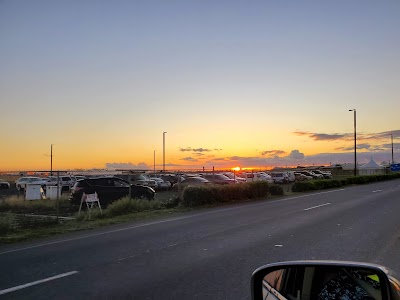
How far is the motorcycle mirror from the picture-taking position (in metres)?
2.22

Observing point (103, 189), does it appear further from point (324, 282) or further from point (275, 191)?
point (324, 282)

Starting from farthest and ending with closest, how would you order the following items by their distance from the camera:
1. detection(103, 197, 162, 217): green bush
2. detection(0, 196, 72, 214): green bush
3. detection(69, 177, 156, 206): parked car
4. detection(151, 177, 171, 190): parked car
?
detection(151, 177, 171, 190): parked car → detection(69, 177, 156, 206): parked car → detection(0, 196, 72, 214): green bush → detection(103, 197, 162, 217): green bush

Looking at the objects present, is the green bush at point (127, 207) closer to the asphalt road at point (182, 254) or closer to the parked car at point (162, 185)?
the asphalt road at point (182, 254)

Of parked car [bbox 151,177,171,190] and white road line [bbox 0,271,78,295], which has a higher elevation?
white road line [bbox 0,271,78,295]

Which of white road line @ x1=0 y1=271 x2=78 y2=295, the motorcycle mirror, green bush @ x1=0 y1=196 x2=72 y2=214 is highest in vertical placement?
the motorcycle mirror

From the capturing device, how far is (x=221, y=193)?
22750mm

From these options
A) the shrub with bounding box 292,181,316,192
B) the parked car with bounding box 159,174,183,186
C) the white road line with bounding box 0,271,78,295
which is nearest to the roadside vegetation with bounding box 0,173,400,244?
the shrub with bounding box 292,181,316,192

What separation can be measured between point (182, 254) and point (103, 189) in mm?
13255

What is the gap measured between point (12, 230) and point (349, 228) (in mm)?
10472

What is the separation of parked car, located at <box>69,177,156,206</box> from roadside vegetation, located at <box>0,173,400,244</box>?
2.79 feet

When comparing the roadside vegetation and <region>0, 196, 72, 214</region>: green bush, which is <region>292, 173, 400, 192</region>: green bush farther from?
<region>0, 196, 72, 214</region>: green bush

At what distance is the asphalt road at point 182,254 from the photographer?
21.4 feet

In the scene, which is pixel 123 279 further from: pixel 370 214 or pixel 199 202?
pixel 199 202

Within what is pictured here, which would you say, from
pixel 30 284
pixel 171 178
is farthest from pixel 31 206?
pixel 171 178
